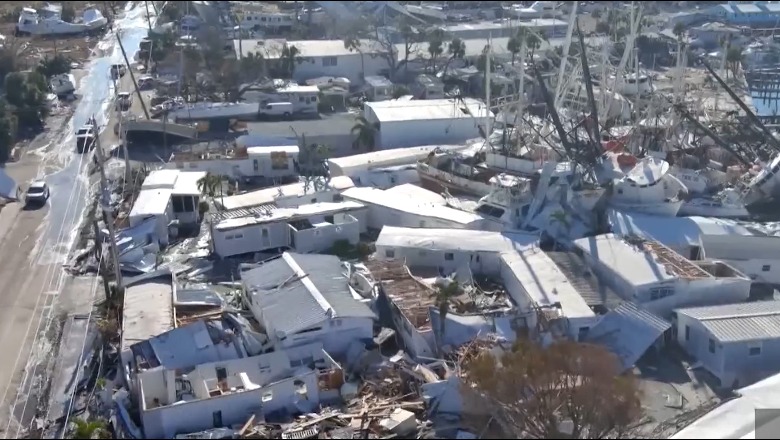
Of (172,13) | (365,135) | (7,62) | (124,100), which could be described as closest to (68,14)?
(172,13)

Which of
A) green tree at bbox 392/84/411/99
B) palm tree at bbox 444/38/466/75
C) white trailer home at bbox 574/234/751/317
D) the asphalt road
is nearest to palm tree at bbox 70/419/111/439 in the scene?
the asphalt road

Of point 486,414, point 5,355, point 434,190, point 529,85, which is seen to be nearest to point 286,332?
point 486,414

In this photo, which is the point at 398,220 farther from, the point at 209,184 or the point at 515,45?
the point at 515,45

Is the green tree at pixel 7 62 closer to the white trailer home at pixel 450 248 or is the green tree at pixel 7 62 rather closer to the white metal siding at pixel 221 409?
the white trailer home at pixel 450 248

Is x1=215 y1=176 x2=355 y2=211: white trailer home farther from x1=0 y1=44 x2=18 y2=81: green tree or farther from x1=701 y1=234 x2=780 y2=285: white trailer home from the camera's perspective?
x1=0 y1=44 x2=18 y2=81: green tree

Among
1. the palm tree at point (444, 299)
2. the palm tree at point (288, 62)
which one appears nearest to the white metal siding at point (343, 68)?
the palm tree at point (288, 62)

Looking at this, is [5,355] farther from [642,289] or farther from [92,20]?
[92,20]
